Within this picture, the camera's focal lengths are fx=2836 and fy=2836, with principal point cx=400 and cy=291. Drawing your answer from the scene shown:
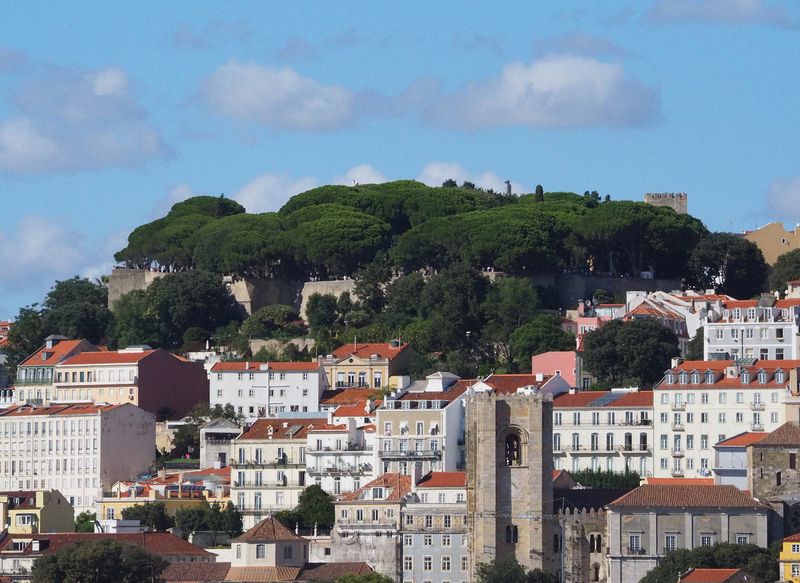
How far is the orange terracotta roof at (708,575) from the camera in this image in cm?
8031

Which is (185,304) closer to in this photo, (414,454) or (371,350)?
(371,350)

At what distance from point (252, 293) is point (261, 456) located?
94.2 feet

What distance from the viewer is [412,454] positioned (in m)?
102

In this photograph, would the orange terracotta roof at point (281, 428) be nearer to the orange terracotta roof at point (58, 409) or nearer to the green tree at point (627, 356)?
the orange terracotta roof at point (58, 409)

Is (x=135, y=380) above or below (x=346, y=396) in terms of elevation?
above

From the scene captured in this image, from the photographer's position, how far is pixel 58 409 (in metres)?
114

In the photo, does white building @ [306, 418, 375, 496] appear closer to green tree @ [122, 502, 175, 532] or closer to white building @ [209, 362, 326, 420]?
green tree @ [122, 502, 175, 532]

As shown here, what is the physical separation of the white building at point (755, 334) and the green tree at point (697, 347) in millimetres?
938

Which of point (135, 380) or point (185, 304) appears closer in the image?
point (135, 380)

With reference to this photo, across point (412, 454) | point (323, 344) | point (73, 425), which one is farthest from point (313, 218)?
point (412, 454)

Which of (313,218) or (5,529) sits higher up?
(313,218)

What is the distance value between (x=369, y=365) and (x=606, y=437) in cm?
1695

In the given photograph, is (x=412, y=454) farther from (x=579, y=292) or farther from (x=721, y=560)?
(x=579, y=292)

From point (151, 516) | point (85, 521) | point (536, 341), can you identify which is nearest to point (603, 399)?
point (536, 341)
